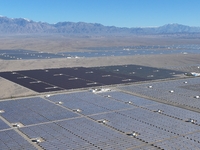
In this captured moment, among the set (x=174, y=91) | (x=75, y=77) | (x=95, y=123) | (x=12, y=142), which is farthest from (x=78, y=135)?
(x=75, y=77)

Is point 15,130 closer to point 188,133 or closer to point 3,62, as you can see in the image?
point 188,133

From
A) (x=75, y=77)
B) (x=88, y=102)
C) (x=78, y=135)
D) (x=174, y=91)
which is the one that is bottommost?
(x=78, y=135)

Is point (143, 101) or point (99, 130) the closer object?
point (99, 130)

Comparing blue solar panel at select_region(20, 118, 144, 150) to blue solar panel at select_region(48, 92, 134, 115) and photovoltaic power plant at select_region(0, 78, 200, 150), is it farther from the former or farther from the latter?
blue solar panel at select_region(48, 92, 134, 115)

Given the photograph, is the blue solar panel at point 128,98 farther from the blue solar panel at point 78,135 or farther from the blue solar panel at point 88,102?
the blue solar panel at point 78,135

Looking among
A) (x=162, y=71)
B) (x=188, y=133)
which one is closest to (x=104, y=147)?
(x=188, y=133)

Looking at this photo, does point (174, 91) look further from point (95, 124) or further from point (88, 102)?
point (95, 124)

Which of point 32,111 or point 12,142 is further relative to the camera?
point 32,111
